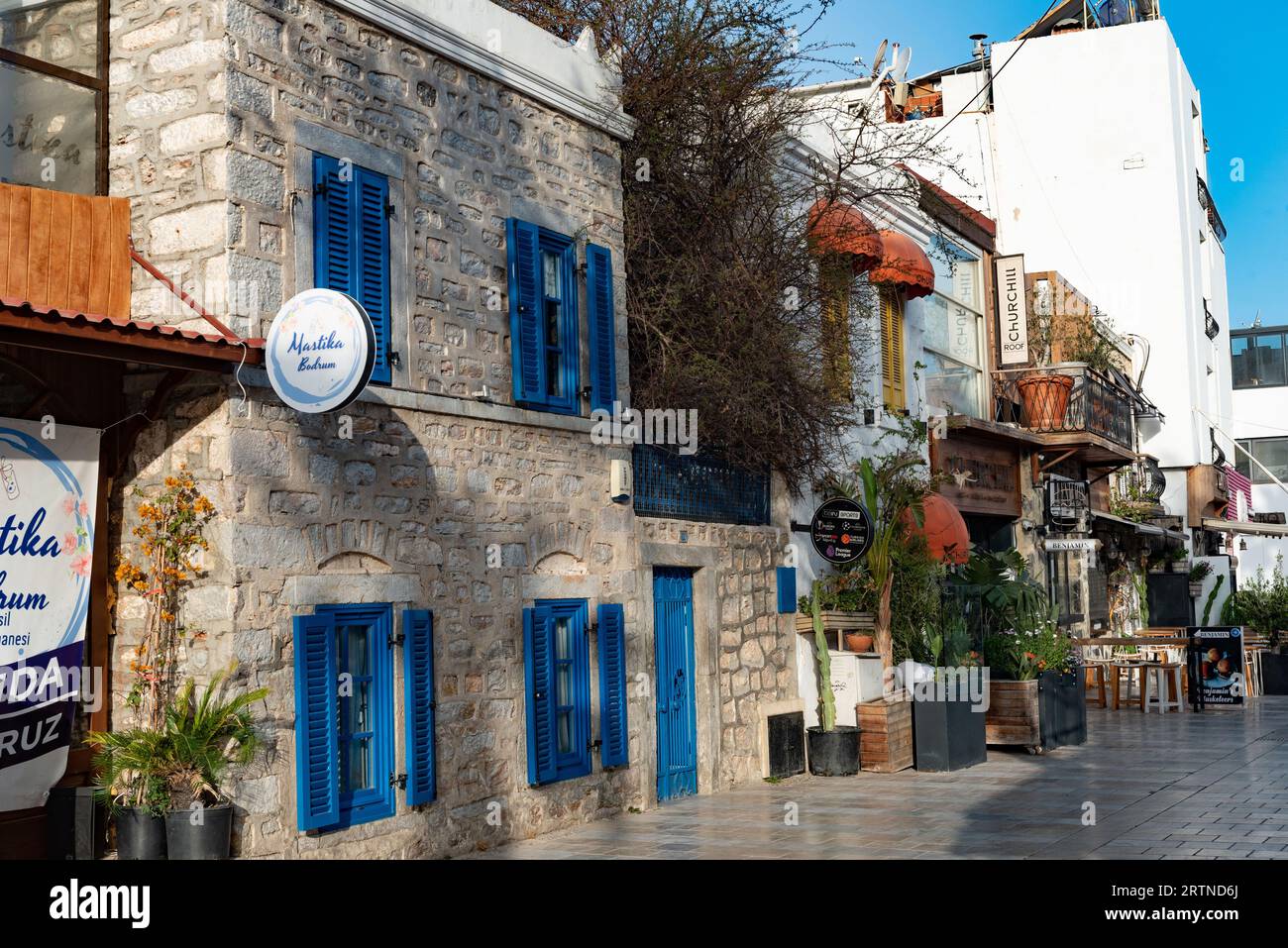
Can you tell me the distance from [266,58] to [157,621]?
357cm

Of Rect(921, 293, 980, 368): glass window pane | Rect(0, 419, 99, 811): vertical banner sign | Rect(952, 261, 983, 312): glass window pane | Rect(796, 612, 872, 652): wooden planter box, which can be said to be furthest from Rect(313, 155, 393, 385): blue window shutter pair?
Rect(952, 261, 983, 312): glass window pane

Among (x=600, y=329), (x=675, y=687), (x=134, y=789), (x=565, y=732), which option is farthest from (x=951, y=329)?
(x=134, y=789)

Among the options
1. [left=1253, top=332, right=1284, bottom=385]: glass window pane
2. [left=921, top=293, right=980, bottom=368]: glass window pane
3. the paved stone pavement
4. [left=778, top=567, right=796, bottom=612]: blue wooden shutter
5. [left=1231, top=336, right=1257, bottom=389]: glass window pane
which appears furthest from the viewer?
[left=1231, top=336, right=1257, bottom=389]: glass window pane

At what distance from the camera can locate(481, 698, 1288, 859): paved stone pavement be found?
32.9 ft

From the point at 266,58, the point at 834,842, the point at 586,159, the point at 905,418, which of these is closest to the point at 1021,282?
the point at 905,418

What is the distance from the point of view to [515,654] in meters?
10.8

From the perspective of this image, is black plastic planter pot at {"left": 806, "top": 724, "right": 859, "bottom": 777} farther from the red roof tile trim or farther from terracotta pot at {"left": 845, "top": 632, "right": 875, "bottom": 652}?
the red roof tile trim

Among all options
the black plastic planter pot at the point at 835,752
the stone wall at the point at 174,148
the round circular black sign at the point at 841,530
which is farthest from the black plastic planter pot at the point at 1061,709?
the stone wall at the point at 174,148

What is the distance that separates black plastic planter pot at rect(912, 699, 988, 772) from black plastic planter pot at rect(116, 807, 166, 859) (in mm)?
8837

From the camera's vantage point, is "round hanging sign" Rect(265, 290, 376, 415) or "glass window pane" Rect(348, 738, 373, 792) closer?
"round hanging sign" Rect(265, 290, 376, 415)

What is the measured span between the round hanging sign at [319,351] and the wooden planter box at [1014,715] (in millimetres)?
9770

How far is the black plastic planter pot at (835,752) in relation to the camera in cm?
Result: 1423

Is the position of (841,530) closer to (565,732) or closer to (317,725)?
(565,732)
